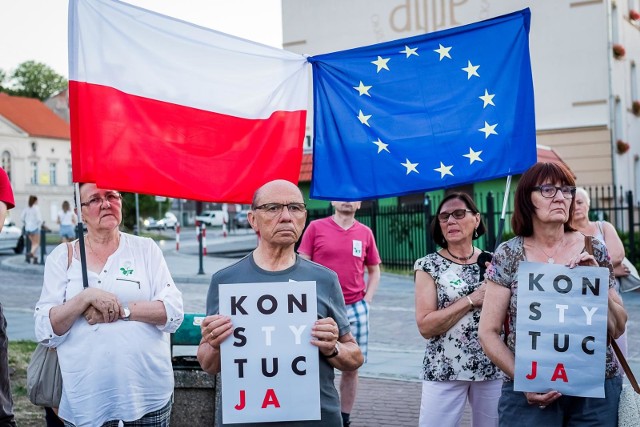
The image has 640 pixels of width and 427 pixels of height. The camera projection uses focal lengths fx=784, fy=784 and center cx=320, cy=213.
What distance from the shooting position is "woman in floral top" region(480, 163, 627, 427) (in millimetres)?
3676

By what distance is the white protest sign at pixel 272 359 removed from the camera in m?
3.45

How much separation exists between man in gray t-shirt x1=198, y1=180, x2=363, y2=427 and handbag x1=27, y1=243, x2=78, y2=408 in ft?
3.58

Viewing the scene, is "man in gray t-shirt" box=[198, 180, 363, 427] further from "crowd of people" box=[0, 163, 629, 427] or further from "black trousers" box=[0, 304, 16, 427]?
"black trousers" box=[0, 304, 16, 427]

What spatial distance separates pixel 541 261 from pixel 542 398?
25.2 inches

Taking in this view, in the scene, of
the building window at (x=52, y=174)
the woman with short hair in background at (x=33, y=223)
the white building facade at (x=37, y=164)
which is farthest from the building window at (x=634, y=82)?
the building window at (x=52, y=174)

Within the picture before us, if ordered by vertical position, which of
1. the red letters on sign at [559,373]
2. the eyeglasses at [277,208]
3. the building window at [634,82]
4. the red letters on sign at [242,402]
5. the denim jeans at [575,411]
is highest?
the building window at [634,82]

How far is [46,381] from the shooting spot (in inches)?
167

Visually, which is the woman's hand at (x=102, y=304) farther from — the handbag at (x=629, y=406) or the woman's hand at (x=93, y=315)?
the handbag at (x=629, y=406)

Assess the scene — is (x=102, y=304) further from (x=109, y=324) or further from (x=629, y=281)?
(x=629, y=281)

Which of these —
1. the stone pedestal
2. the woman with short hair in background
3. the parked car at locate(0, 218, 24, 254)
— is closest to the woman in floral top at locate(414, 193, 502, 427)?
the stone pedestal

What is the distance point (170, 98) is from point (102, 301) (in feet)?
5.19

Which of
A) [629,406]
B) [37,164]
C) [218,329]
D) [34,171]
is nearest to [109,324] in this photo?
[218,329]

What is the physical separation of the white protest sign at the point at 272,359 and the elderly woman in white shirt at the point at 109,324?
0.84 m

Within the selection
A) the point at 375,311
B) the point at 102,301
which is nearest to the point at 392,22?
the point at 375,311
